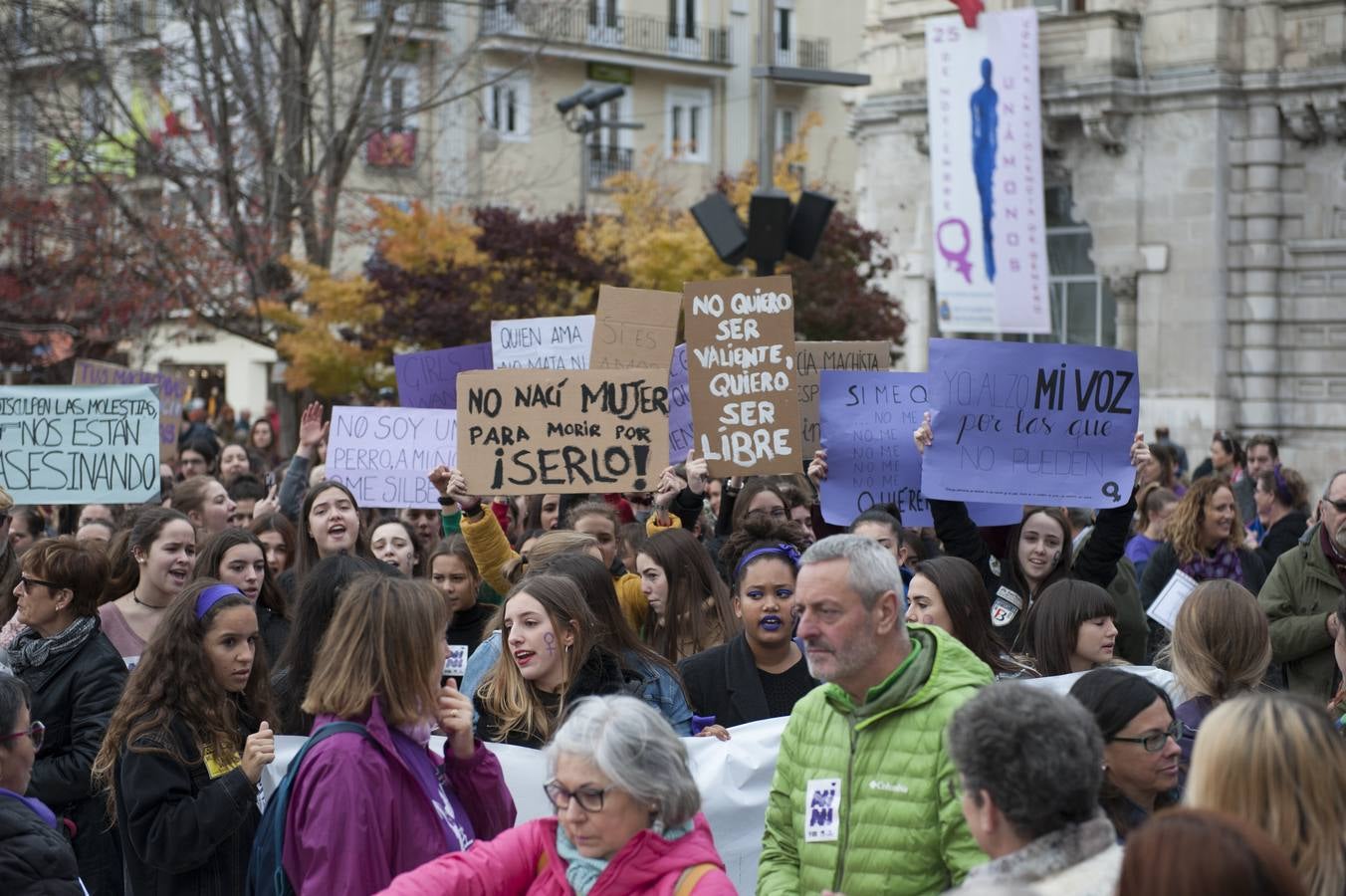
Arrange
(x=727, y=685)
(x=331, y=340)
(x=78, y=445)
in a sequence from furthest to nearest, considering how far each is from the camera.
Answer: (x=331, y=340) → (x=78, y=445) → (x=727, y=685)

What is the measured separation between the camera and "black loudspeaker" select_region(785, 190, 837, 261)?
14.9m

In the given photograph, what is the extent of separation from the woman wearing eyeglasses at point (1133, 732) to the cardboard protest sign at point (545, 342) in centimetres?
624

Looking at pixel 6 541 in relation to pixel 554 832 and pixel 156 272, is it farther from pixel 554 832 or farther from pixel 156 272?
pixel 156 272

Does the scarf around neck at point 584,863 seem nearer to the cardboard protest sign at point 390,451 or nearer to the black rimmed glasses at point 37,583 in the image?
the black rimmed glasses at point 37,583

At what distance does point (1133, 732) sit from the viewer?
4.51 metres

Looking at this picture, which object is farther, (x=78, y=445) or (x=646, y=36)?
(x=646, y=36)

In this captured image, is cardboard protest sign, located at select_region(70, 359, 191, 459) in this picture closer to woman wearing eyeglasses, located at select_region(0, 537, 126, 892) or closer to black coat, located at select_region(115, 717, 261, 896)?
woman wearing eyeglasses, located at select_region(0, 537, 126, 892)

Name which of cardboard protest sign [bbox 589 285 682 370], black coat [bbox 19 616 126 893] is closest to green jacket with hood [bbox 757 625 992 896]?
black coat [bbox 19 616 126 893]

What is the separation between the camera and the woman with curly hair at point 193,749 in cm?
493

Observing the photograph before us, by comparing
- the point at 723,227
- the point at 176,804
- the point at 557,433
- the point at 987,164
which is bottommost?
the point at 176,804

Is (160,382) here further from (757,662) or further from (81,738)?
(757,662)

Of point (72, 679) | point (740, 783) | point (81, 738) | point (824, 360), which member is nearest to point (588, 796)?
point (740, 783)

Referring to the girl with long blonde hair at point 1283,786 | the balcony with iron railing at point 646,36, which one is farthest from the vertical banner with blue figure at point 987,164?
the balcony with iron railing at point 646,36

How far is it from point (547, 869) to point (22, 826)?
1.35 m
